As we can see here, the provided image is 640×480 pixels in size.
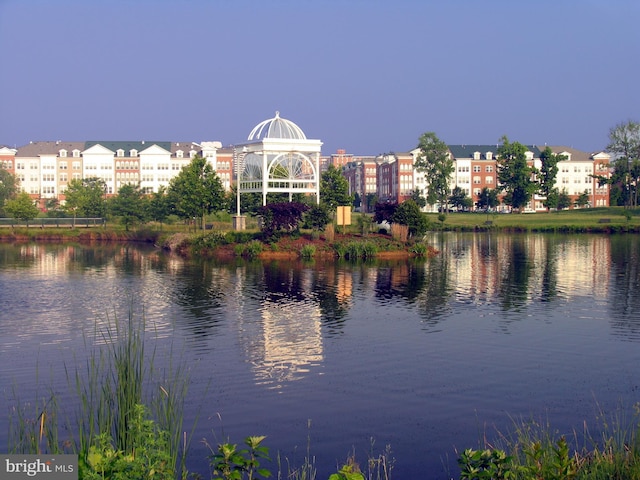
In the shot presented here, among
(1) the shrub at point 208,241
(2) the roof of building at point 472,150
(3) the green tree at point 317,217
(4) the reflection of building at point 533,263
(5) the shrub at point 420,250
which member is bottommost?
(4) the reflection of building at point 533,263

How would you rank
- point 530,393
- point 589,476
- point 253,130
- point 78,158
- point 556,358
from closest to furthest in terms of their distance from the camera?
1. point 589,476
2. point 530,393
3. point 556,358
4. point 253,130
5. point 78,158

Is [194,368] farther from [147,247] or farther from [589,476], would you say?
[147,247]

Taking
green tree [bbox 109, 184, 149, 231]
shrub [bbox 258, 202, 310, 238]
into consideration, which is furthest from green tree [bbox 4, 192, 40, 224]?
shrub [bbox 258, 202, 310, 238]

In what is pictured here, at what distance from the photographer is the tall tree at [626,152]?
81.0 metres

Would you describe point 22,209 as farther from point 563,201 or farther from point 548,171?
point 563,201

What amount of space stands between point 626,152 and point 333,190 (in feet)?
141

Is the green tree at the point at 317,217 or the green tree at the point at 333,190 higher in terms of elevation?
the green tree at the point at 333,190

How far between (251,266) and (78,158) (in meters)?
72.5

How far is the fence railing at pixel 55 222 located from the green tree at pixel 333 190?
74.7ft

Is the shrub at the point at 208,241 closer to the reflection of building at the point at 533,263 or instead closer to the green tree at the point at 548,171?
the reflection of building at the point at 533,263

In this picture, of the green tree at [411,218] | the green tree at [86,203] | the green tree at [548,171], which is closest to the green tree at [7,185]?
the green tree at [86,203]

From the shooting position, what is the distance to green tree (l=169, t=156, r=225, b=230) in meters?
52.4

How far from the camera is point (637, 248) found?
46312 mm

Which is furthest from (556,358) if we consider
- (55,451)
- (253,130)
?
(253,130)
